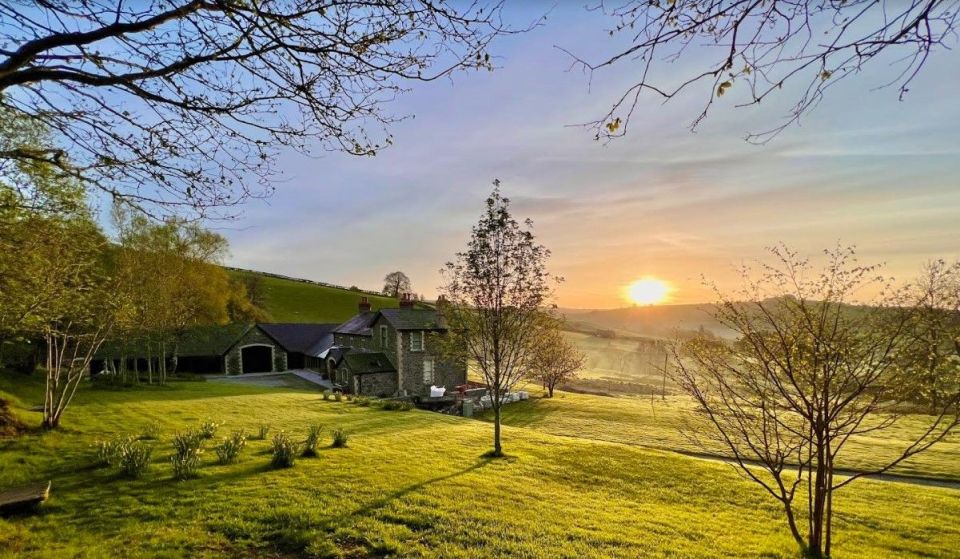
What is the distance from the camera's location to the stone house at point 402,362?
107 ft

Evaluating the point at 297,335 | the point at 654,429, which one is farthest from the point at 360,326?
the point at 654,429

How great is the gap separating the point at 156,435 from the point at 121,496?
5.90 meters

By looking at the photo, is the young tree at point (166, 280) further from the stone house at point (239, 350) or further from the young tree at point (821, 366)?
the young tree at point (821, 366)

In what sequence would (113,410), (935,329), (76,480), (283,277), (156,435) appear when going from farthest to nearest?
1. (283,277)
2. (113,410)
3. (156,435)
4. (76,480)
5. (935,329)

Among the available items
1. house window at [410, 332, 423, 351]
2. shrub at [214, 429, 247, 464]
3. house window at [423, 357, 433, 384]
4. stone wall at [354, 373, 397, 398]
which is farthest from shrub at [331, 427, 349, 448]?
house window at [423, 357, 433, 384]

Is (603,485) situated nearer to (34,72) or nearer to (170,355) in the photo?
(34,72)

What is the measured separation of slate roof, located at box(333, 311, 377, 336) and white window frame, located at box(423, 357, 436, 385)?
617cm

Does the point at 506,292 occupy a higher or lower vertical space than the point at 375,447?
higher

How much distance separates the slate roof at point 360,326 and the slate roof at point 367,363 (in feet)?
10.4

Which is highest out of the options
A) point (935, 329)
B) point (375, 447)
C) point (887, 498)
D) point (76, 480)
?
point (935, 329)

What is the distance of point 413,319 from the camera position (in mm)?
33812

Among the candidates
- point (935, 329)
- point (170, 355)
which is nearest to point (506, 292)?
point (935, 329)

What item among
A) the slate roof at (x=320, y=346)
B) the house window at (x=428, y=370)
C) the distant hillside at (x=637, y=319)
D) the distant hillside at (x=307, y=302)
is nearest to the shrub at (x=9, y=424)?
the house window at (x=428, y=370)

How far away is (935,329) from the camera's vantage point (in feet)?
24.1
